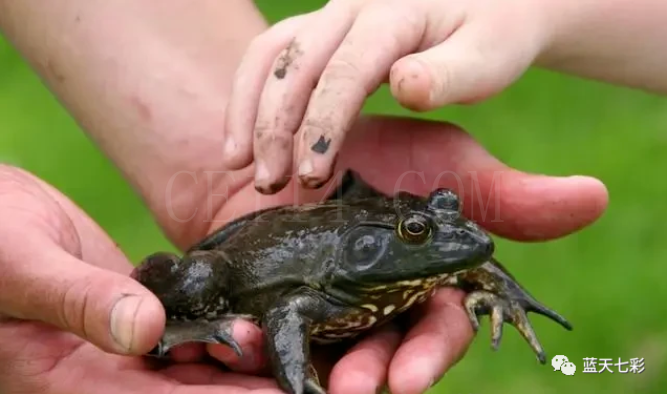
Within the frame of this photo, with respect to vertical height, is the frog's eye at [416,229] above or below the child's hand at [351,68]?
below

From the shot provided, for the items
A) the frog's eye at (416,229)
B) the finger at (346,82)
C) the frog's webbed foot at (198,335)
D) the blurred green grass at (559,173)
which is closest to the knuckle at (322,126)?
the finger at (346,82)

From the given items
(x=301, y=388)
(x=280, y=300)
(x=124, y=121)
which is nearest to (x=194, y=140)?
(x=124, y=121)

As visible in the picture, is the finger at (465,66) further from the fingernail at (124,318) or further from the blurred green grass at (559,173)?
the blurred green grass at (559,173)

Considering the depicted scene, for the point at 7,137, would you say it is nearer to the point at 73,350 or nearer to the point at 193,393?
the point at 73,350

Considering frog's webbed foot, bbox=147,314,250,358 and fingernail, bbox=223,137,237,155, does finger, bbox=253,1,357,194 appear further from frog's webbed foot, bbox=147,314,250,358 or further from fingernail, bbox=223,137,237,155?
frog's webbed foot, bbox=147,314,250,358

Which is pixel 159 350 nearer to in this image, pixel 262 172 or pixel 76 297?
pixel 76 297

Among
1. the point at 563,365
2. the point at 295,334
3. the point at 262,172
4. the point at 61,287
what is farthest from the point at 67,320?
the point at 563,365
